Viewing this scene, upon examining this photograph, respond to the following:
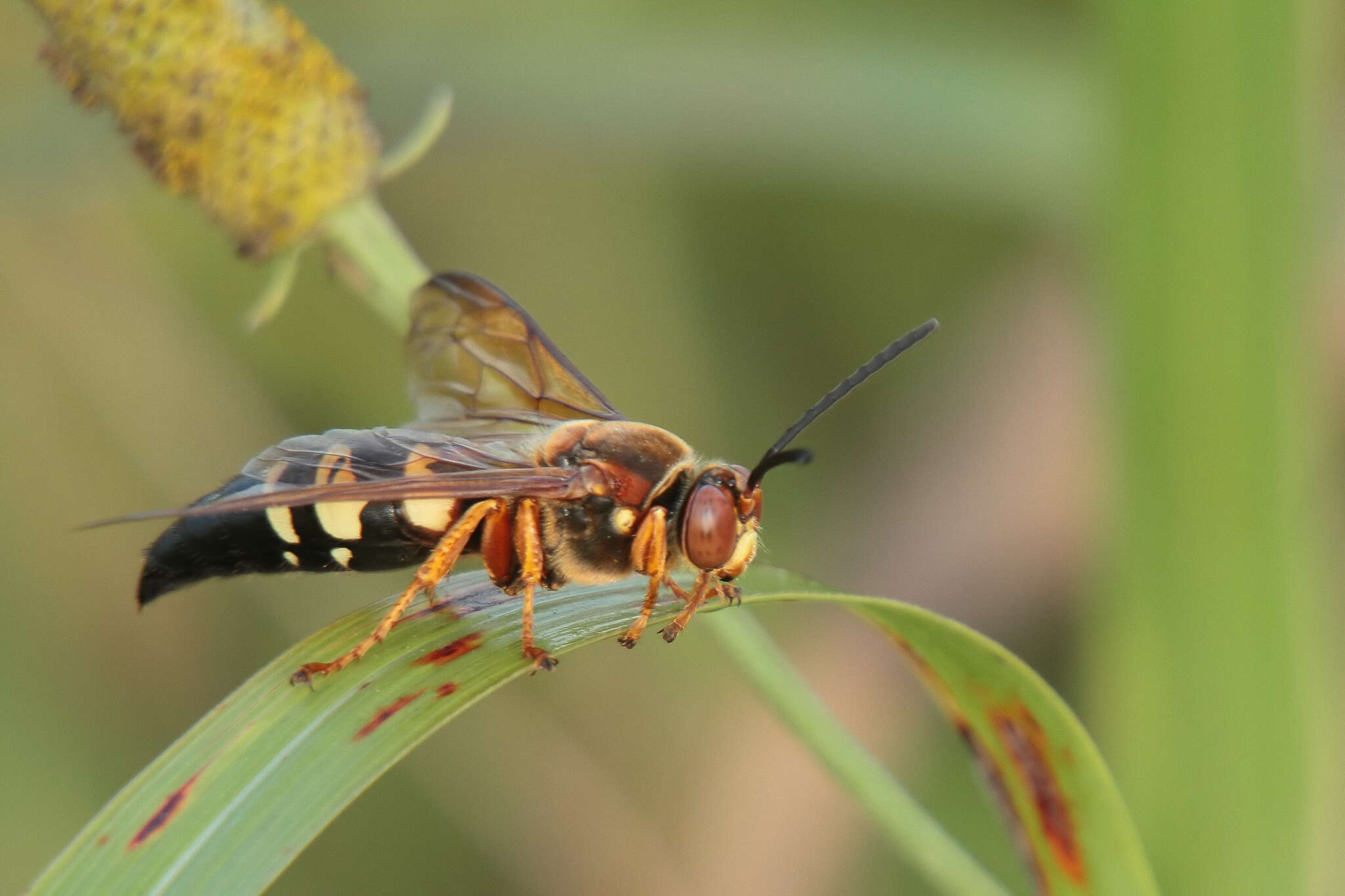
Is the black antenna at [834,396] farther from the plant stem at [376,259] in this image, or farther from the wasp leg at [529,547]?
the plant stem at [376,259]

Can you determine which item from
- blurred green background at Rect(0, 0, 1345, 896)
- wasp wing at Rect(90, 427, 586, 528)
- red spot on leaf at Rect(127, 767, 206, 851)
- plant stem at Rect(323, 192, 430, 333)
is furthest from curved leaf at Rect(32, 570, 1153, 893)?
blurred green background at Rect(0, 0, 1345, 896)

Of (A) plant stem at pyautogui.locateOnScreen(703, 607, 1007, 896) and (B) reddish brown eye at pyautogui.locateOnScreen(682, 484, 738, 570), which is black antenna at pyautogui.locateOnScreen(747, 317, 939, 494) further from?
(A) plant stem at pyautogui.locateOnScreen(703, 607, 1007, 896)

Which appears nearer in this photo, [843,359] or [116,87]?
[116,87]

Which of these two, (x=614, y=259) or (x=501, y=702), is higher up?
(x=614, y=259)

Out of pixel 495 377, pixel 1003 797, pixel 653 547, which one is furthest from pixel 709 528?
pixel 495 377

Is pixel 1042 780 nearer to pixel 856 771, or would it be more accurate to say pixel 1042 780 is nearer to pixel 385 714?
pixel 856 771

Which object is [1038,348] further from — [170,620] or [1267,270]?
[170,620]

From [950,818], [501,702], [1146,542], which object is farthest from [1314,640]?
[501,702]
